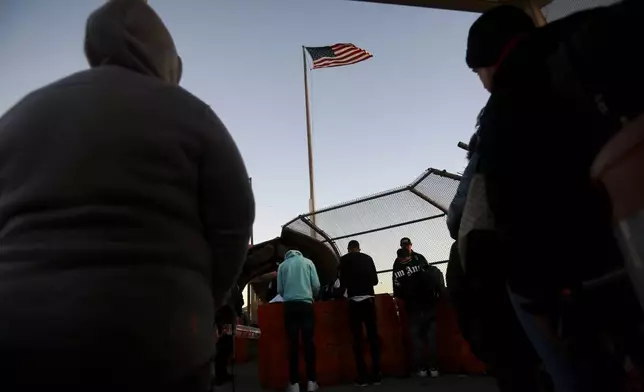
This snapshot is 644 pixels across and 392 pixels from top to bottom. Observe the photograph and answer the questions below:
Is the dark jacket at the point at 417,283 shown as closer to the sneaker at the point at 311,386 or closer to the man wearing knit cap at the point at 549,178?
the sneaker at the point at 311,386

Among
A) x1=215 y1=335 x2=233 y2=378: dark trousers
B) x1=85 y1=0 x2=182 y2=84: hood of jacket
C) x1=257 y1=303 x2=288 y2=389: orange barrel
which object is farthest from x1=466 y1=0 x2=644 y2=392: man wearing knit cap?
x1=257 y1=303 x2=288 y2=389: orange barrel

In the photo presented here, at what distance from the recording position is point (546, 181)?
123 centimetres

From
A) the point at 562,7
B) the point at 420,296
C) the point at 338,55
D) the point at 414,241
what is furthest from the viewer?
the point at 338,55

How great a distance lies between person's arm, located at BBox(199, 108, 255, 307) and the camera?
56.9 inches

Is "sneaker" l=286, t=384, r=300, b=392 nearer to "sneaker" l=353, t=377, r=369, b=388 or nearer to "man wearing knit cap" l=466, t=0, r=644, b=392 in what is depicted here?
"sneaker" l=353, t=377, r=369, b=388

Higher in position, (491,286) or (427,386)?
(491,286)

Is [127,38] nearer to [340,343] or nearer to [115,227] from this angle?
[115,227]

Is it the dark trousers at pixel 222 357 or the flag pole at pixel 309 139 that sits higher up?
the flag pole at pixel 309 139

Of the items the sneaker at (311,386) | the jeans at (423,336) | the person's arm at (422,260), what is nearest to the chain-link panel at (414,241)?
the person's arm at (422,260)

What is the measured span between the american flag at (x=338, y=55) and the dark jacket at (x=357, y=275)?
32.8 ft

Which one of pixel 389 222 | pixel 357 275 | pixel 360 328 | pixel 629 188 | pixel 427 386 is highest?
pixel 389 222

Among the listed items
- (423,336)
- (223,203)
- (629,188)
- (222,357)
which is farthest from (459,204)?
(423,336)

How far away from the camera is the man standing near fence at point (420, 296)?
272 inches

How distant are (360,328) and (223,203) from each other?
592 cm
